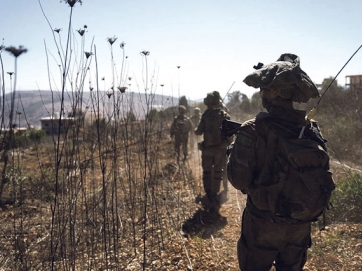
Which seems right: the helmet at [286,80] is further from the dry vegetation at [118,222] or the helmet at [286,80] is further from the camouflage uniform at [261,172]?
the dry vegetation at [118,222]

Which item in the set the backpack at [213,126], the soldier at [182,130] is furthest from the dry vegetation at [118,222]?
the soldier at [182,130]

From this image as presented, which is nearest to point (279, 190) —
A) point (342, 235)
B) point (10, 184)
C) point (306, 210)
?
point (306, 210)

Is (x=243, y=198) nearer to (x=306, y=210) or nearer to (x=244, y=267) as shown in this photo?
(x=244, y=267)

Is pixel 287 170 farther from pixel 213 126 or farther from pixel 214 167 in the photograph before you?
pixel 214 167

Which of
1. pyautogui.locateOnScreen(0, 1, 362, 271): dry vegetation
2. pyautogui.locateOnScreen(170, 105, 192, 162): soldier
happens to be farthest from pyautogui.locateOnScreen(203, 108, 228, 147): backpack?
pyautogui.locateOnScreen(170, 105, 192, 162): soldier

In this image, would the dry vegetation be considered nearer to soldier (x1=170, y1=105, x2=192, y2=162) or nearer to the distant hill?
the distant hill

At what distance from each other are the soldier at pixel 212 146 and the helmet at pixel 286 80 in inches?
111

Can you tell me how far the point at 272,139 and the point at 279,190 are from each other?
1.02ft

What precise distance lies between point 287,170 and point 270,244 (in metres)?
0.54

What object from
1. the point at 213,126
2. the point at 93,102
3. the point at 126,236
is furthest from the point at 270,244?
the point at 213,126

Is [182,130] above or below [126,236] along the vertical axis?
above

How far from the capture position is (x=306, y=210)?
1.73 meters

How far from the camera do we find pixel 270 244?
1.98 metres

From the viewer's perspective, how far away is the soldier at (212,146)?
4.78 metres
